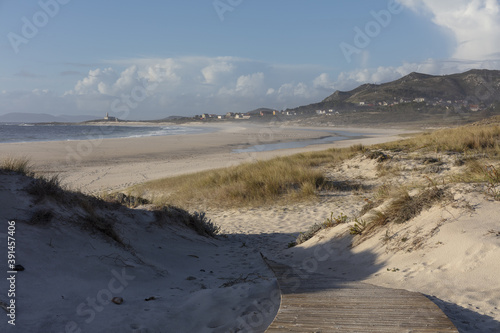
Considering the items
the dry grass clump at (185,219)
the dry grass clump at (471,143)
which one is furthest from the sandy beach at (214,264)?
the dry grass clump at (471,143)

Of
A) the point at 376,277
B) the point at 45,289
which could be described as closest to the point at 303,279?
the point at 376,277

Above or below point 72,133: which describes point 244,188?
below

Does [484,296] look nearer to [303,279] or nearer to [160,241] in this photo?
[303,279]

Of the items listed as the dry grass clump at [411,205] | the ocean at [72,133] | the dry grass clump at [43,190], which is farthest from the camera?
the ocean at [72,133]

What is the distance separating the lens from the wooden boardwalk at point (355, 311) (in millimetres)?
2842

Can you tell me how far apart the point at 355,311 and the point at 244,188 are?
899 cm

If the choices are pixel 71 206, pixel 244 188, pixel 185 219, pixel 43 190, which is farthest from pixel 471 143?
pixel 43 190

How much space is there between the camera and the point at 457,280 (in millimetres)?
3727

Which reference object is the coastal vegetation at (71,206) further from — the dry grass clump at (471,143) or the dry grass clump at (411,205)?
the dry grass clump at (471,143)

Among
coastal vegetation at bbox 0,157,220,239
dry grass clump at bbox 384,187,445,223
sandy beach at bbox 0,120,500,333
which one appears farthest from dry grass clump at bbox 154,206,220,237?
dry grass clump at bbox 384,187,445,223

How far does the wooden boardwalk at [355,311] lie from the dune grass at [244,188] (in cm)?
753

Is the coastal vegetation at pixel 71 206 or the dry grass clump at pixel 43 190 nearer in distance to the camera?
the coastal vegetation at pixel 71 206

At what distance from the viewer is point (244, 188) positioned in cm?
1202

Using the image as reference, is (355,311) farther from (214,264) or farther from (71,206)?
(71,206)
